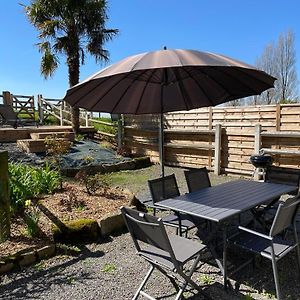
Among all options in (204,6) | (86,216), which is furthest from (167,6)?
(86,216)

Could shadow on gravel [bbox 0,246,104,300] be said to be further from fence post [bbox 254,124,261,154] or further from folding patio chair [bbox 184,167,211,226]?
fence post [bbox 254,124,261,154]

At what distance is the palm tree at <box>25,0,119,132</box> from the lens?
11.0 metres

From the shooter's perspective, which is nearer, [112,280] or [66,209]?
Answer: [112,280]

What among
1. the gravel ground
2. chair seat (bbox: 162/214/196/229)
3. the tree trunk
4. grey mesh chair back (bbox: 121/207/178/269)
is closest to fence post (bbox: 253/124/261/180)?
the gravel ground

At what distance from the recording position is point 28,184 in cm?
509

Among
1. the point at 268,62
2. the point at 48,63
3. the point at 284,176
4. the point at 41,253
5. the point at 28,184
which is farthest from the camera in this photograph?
the point at 268,62

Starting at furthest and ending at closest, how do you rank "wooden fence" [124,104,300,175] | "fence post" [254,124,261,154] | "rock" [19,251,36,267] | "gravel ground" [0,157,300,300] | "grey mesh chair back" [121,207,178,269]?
"fence post" [254,124,261,154]
"wooden fence" [124,104,300,175]
"rock" [19,251,36,267]
"gravel ground" [0,157,300,300]
"grey mesh chair back" [121,207,178,269]

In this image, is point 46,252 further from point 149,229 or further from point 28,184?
point 28,184

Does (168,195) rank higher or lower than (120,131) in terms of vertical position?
lower

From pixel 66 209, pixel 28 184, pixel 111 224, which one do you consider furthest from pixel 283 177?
pixel 28 184

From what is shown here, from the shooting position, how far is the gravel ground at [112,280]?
109 inches

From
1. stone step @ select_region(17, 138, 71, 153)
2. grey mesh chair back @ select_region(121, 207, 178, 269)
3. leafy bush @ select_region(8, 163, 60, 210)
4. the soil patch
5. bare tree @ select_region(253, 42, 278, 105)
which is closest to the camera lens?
grey mesh chair back @ select_region(121, 207, 178, 269)

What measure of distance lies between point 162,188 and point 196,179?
593mm

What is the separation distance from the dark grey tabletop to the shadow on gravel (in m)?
1.15
